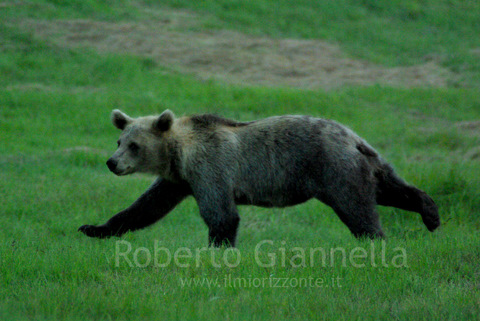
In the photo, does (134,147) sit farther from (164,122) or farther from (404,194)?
(404,194)

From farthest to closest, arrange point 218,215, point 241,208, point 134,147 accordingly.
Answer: point 241,208 < point 134,147 < point 218,215

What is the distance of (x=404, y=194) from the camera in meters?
7.29

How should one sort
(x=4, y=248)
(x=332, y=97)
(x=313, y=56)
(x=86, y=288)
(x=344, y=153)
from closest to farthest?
(x=86, y=288)
(x=4, y=248)
(x=344, y=153)
(x=332, y=97)
(x=313, y=56)

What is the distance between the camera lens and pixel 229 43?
21828 mm

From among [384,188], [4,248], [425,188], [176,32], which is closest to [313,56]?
[176,32]

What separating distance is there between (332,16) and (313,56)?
214 inches

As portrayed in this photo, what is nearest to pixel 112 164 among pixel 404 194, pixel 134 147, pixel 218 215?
pixel 134 147

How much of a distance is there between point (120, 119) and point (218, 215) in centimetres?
162

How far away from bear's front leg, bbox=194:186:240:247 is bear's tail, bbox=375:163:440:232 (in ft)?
5.33

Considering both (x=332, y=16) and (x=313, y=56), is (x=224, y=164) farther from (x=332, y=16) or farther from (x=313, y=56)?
(x=332, y=16)

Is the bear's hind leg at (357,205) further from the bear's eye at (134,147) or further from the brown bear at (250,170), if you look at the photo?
the bear's eye at (134,147)

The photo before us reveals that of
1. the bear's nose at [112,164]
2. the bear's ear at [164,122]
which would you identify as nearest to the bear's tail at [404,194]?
the bear's ear at [164,122]

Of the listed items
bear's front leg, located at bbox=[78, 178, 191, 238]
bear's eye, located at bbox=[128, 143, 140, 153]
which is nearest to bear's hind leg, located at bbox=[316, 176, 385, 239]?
bear's front leg, located at bbox=[78, 178, 191, 238]

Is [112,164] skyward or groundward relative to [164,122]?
groundward
